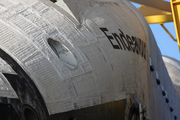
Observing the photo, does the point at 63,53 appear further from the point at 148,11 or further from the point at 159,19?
the point at 148,11

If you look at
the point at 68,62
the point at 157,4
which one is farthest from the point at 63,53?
the point at 157,4

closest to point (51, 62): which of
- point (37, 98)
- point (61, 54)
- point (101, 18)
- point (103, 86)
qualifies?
point (61, 54)

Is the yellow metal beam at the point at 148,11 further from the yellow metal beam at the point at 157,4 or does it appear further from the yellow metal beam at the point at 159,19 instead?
the yellow metal beam at the point at 157,4

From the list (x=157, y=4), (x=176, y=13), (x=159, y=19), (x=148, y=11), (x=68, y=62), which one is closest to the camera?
(x=68, y=62)

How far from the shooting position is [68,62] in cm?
388

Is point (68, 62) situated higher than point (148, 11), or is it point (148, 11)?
point (148, 11)

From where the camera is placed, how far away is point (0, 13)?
394 cm

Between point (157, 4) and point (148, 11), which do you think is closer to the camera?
point (157, 4)

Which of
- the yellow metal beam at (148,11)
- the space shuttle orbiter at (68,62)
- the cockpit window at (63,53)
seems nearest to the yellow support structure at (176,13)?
the yellow metal beam at (148,11)

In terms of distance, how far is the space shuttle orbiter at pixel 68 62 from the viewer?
3.38 metres

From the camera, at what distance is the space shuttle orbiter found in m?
3.38

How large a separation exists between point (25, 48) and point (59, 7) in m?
1.22

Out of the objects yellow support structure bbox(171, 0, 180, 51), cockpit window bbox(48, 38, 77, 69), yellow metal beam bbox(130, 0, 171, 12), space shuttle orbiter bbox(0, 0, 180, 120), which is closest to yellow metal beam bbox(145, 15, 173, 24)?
yellow metal beam bbox(130, 0, 171, 12)

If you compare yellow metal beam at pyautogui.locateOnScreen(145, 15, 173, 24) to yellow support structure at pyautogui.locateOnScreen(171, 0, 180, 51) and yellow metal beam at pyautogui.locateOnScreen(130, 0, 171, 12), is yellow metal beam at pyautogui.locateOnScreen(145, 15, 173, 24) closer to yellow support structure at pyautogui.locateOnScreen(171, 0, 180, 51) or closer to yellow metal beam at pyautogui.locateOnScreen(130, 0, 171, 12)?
yellow metal beam at pyautogui.locateOnScreen(130, 0, 171, 12)
